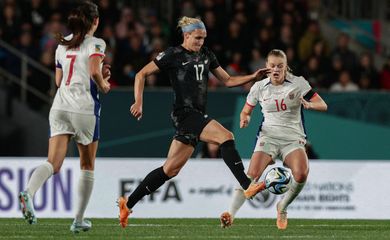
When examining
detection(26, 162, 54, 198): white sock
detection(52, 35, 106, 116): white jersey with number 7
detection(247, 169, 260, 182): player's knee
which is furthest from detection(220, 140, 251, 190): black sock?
detection(26, 162, 54, 198): white sock

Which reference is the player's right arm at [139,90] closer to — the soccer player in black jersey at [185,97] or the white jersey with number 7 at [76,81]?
the soccer player in black jersey at [185,97]

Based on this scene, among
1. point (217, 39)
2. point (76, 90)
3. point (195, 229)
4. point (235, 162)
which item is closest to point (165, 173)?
point (195, 229)

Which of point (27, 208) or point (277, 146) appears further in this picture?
point (277, 146)

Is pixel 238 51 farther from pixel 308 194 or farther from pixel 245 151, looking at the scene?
pixel 308 194

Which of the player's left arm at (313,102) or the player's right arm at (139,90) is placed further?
the player's left arm at (313,102)

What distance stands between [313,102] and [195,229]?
1.78m

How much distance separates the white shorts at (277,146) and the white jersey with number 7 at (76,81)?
6.92ft

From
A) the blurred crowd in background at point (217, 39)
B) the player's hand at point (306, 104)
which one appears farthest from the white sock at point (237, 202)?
the blurred crowd in background at point (217, 39)

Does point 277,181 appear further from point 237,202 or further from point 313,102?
point 313,102

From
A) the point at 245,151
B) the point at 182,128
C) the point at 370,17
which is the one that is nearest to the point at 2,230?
the point at 182,128

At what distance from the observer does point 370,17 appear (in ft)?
76.9

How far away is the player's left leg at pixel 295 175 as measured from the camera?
12195 mm

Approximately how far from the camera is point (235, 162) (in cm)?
1153

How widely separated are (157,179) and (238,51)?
312 inches
